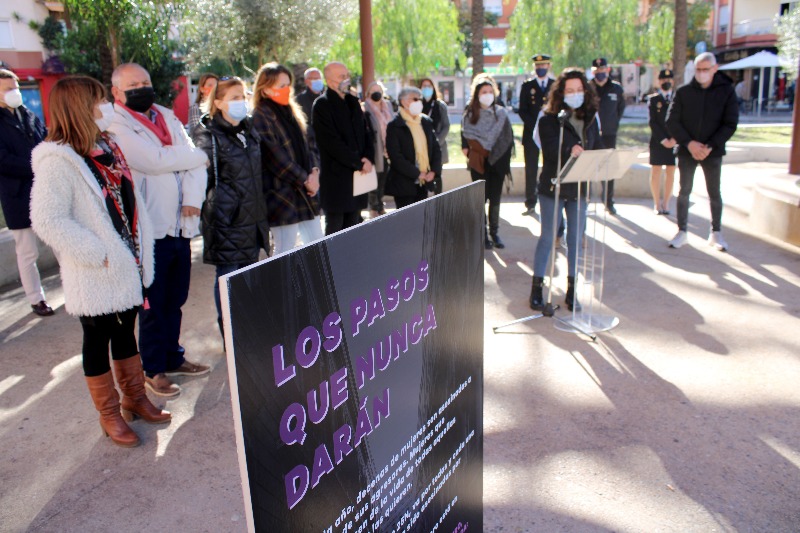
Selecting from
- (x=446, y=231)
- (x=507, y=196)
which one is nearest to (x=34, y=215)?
(x=446, y=231)

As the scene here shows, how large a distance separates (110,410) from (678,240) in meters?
6.00

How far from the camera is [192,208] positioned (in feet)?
13.5

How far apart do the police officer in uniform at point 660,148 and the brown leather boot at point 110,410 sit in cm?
722

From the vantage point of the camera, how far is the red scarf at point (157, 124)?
13.0 ft

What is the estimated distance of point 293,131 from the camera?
4996 millimetres

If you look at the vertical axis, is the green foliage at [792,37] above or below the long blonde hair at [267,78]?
above

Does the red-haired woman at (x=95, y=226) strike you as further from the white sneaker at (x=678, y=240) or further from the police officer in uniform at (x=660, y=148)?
the police officer in uniform at (x=660, y=148)

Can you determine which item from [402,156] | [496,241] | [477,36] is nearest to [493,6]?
[477,36]

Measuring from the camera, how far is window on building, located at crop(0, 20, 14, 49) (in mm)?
27734

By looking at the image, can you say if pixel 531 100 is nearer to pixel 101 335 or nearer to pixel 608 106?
pixel 608 106

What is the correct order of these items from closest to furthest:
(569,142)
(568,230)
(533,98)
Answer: (569,142) → (568,230) → (533,98)

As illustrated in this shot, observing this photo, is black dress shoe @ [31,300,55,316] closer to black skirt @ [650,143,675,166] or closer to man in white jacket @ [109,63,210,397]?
man in white jacket @ [109,63,210,397]

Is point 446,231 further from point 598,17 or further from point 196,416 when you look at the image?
point 598,17

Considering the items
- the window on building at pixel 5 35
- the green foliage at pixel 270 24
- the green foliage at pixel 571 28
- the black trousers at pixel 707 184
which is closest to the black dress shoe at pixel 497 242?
the black trousers at pixel 707 184
